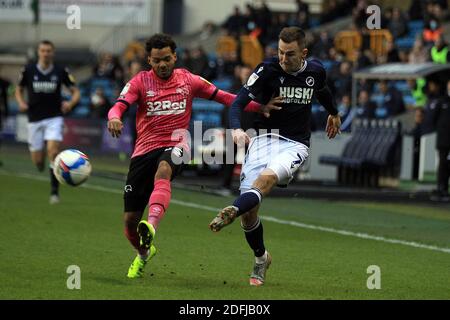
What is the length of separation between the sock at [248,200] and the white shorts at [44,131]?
8918mm

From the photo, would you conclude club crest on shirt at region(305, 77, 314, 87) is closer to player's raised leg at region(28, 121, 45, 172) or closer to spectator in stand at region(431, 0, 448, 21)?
player's raised leg at region(28, 121, 45, 172)

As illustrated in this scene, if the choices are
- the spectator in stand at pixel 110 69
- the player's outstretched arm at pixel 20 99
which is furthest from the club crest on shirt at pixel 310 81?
the spectator in stand at pixel 110 69

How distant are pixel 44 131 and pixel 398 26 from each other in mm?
15276

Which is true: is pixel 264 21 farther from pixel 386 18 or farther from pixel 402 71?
pixel 402 71

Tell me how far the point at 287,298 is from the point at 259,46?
27368 mm

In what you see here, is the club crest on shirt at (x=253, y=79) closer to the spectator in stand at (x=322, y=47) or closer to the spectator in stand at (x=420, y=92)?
the spectator in stand at (x=420, y=92)

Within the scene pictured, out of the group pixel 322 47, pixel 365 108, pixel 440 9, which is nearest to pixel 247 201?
pixel 365 108

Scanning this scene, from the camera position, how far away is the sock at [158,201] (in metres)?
9.94

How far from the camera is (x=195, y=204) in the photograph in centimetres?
1880

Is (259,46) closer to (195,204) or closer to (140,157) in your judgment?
(195,204)

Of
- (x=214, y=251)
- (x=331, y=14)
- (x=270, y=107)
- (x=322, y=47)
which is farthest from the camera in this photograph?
(x=331, y=14)

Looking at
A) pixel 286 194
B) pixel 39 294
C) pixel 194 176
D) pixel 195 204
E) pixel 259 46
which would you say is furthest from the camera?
pixel 259 46

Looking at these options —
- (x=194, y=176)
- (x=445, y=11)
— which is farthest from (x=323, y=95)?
(x=445, y=11)

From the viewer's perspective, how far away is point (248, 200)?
31.4 feet
